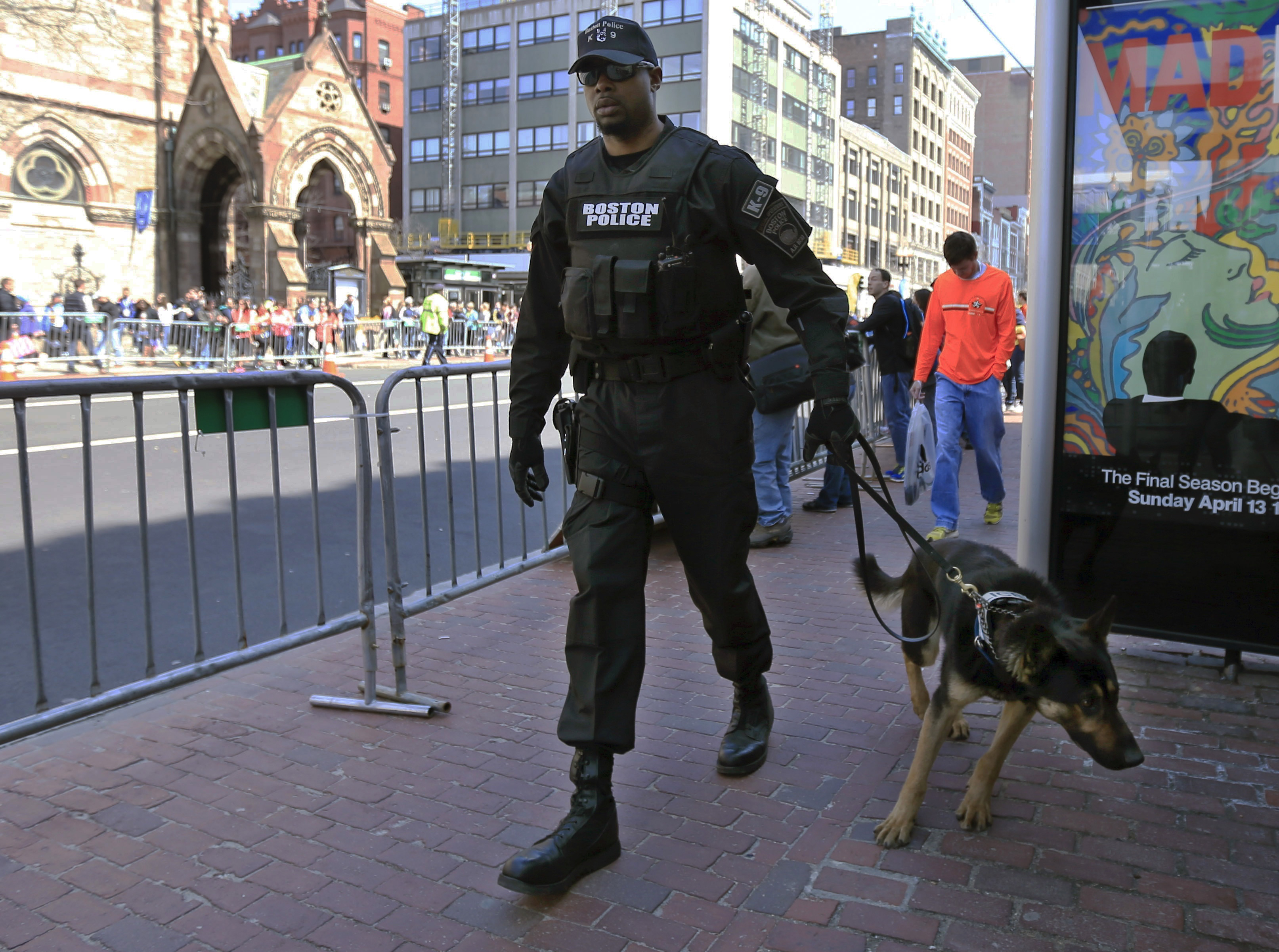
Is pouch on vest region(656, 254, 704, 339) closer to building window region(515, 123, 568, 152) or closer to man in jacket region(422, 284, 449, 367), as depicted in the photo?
man in jacket region(422, 284, 449, 367)

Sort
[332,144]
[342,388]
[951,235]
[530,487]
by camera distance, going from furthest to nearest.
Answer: [332,144]
[951,235]
[342,388]
[530,487]

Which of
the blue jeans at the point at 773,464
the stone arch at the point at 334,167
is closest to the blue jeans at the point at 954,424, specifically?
the blue jeans at the point at 773,464

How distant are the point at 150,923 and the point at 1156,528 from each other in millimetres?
3983

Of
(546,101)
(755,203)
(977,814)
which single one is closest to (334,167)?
(546,101)

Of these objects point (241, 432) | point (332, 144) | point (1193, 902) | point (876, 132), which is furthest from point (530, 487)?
point (876, 132)

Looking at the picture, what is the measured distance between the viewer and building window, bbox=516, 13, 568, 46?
68.9m

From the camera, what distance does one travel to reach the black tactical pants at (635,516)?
3.12 meters

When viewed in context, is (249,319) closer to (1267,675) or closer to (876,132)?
(1267,675)

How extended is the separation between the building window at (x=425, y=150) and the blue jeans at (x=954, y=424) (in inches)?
2835

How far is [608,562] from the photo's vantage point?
3148 millimetres

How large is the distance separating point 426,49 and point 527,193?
14937 mm

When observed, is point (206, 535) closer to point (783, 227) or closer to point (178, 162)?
point (783, 227)

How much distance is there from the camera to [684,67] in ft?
210

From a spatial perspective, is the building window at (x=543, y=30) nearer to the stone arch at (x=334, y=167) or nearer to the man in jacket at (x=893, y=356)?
the stone arch at (x=334, y=167)
